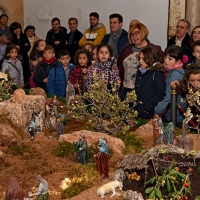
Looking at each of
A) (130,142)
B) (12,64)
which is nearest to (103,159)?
(130,142)

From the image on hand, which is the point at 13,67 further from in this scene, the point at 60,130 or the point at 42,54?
the point at 60,130

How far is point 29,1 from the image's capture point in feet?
54.9

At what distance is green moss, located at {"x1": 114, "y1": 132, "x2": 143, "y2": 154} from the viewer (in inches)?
298

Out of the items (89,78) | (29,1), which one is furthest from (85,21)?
(89,78)

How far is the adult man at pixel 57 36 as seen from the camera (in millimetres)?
14218

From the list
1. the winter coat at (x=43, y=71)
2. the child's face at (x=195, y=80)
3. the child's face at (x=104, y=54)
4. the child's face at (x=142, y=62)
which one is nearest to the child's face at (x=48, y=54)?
the winter coat at (x=43, y=71)

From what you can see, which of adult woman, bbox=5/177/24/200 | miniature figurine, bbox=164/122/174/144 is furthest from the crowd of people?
adult woman, bbox=5/177/24/200

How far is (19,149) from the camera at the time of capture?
7832 millimetres

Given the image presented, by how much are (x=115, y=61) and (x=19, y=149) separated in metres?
2.99

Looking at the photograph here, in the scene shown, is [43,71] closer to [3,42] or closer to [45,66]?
[45,66]

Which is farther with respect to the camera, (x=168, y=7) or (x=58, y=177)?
(x=168, y=7)

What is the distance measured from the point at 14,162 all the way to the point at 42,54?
5.40 metres

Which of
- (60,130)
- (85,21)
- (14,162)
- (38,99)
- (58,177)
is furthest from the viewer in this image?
(85,21)

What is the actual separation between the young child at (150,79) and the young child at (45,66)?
317 cm
